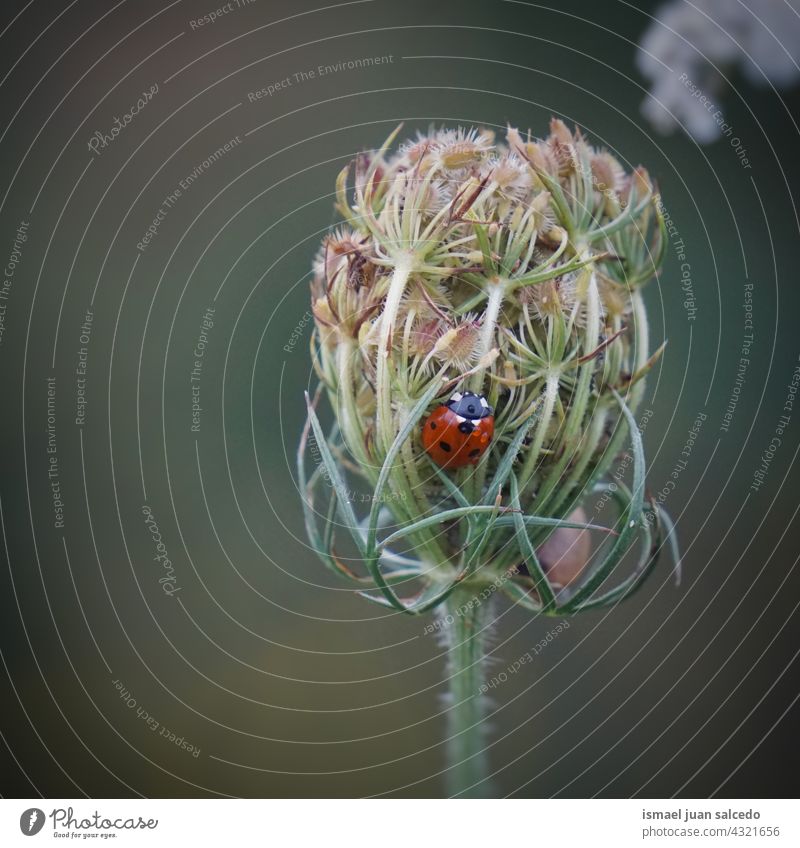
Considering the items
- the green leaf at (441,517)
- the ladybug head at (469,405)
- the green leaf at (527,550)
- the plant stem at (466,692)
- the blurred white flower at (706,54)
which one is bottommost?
the plant stem at (466,692)

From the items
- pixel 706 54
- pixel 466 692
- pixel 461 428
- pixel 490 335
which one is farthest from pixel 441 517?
pixel 706 54

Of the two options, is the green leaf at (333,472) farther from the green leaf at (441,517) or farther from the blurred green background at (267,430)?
the blurred green background at (267,430)

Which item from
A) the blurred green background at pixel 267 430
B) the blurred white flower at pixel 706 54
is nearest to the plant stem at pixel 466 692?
the blurred green background at pixel 267 430

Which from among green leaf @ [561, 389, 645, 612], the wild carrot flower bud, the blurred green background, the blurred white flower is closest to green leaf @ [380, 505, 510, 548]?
the wild carrot flower bud

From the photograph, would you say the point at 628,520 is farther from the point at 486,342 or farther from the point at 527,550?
the point at 486,342

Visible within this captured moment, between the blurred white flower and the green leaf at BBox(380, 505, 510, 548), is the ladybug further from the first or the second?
the blurred white flower

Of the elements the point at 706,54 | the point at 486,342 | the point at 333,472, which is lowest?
the point at 333,472

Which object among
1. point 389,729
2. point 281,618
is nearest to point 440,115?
point 281,618
